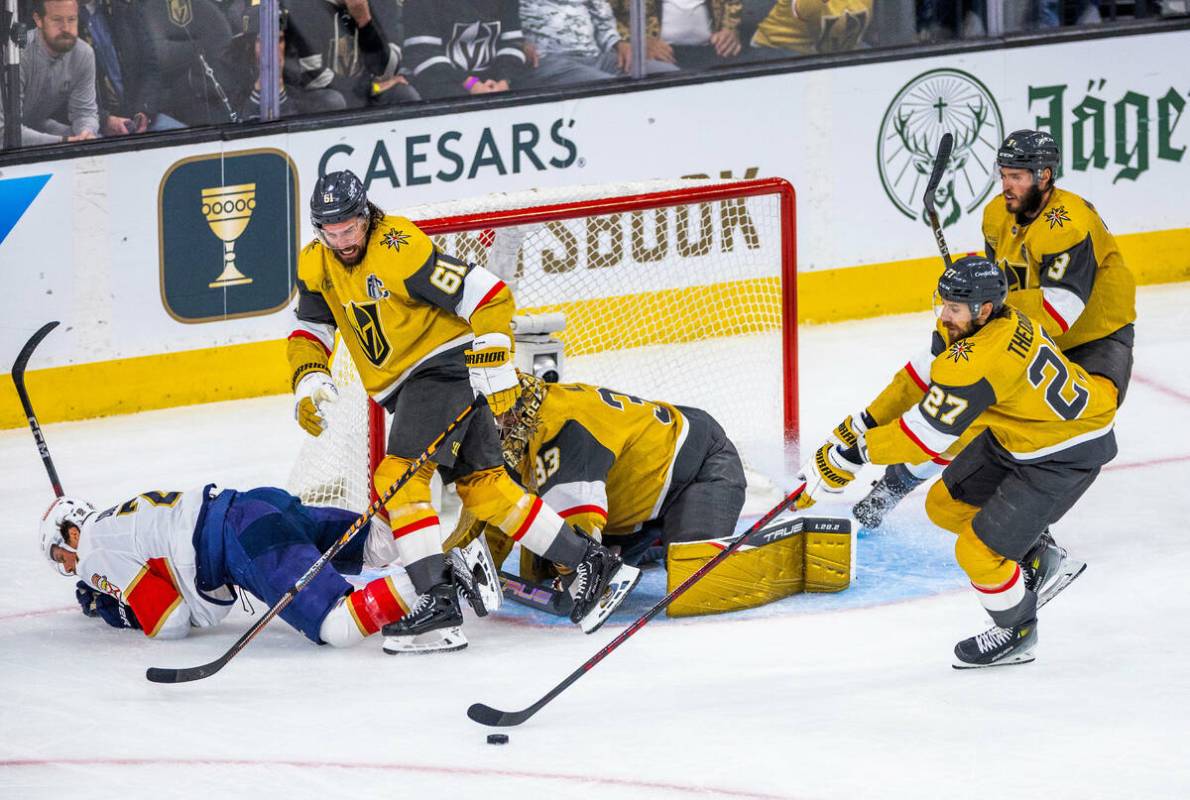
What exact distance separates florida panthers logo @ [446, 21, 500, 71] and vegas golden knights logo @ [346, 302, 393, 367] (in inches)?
98.3

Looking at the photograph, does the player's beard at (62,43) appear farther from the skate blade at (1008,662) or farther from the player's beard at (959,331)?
the skate blade at (1008,662)

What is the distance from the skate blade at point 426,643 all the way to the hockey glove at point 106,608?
0.62 meters

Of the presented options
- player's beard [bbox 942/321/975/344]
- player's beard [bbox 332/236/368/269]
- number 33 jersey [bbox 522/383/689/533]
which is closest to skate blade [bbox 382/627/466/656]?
number 33 jersey [bbox 522/383/689/533]

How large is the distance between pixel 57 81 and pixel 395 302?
2.33m

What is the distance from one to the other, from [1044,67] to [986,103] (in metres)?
0.28

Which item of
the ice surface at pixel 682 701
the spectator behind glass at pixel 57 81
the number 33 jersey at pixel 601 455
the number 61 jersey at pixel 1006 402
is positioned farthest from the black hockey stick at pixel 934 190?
the spectator behind glass at pixel 57 81

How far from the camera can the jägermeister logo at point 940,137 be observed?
292 inches

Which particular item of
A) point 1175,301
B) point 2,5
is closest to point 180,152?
point 2,5

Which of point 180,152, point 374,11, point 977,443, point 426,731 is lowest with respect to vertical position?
point 426,731

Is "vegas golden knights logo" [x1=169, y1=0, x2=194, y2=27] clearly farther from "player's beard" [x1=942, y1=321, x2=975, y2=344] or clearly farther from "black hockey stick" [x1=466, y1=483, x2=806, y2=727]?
"player's beard" [x1=942, y1=321, x2=975, y2=344]

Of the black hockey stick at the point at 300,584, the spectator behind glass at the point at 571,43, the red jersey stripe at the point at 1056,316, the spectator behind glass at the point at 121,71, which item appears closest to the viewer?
the black hockey stick at the point at 300,584

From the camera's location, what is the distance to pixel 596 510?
15.4 ft

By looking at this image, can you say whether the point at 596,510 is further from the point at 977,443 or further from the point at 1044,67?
the point at 1044,67

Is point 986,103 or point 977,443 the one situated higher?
point 986,103
